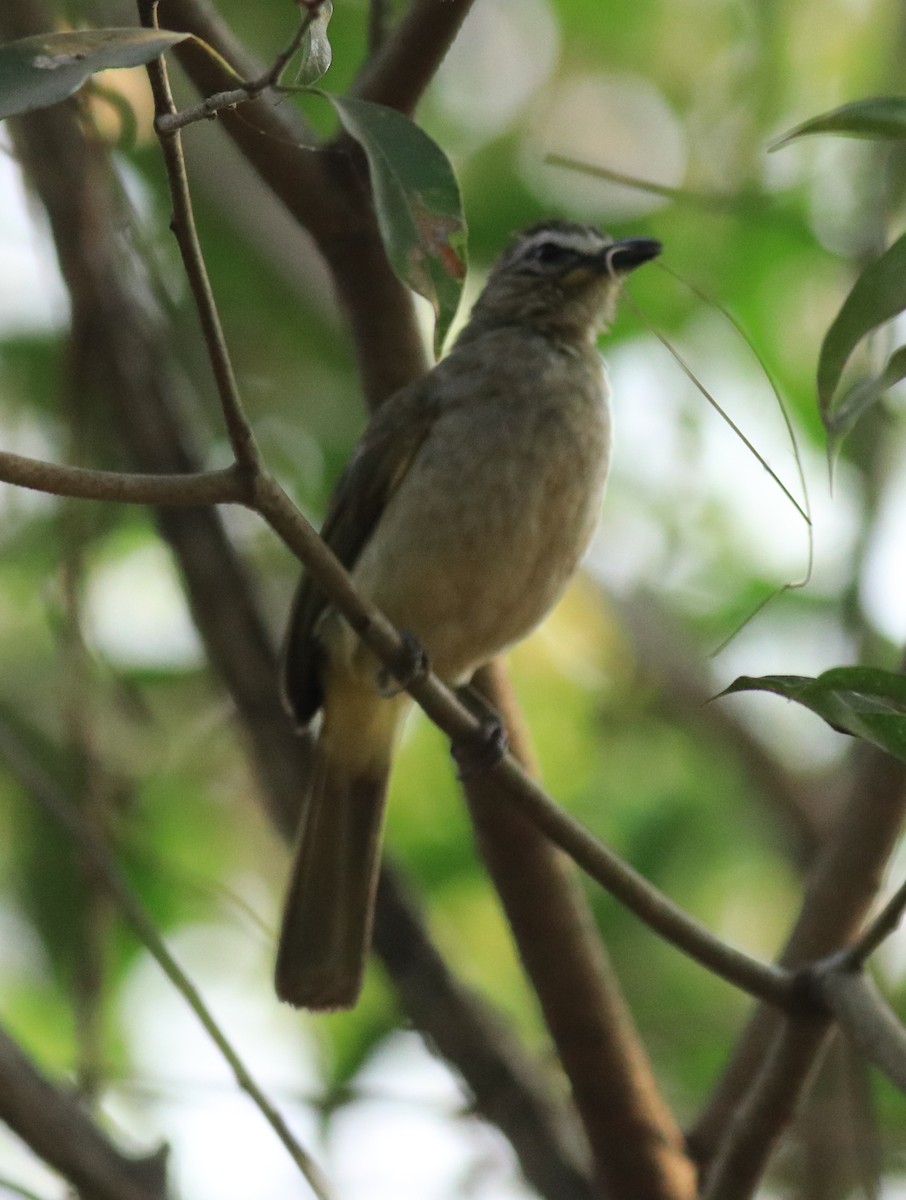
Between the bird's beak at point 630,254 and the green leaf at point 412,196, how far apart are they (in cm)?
197

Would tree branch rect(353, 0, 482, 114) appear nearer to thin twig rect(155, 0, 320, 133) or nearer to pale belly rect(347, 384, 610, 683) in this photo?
pale belly rect(347, 384, 610, 683)

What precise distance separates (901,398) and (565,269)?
1388 millimetres

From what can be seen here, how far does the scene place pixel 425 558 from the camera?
150 inches

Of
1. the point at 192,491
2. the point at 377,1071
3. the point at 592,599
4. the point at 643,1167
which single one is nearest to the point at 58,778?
the point at 377,1071

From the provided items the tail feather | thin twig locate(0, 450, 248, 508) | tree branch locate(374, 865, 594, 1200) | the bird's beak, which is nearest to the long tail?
the tail feather

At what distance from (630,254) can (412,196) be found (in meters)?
2.16

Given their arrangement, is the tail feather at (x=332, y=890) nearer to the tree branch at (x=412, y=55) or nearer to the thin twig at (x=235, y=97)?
the tree branch at (x=412, y=55)

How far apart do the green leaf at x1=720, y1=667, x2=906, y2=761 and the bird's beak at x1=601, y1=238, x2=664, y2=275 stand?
6.63 ft

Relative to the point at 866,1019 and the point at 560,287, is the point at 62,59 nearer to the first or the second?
the point at 866,1019

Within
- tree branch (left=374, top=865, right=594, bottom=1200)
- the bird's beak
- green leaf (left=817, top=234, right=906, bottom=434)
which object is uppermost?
green leaf (left=817, top=234, right=906, bottom=434)

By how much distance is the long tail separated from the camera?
377 cm

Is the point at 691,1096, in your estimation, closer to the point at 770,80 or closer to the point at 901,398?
the point at 901,398

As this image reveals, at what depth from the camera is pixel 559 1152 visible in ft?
11.9

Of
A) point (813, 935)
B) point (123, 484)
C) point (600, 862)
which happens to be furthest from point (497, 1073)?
point (123, 484)
